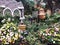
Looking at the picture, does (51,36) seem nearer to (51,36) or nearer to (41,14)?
(51,36)

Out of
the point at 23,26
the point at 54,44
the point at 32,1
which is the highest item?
the point at 32,1

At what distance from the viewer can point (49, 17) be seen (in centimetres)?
334

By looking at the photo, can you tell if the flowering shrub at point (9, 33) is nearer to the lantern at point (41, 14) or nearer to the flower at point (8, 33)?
the flower at point (8, 33)

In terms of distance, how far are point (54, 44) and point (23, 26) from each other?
0.52 m

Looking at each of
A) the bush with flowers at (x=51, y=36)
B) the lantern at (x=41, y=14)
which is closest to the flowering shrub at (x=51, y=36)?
the bush with flowers at (x=51, y=36)

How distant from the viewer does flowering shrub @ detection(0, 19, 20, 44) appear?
279cm

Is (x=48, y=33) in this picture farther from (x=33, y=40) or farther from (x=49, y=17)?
(x=49, y=17)

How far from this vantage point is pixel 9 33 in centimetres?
287

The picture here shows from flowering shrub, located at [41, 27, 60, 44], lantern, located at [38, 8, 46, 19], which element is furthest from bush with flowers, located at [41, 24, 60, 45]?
lantern, located at [38, 8, 46, 19]

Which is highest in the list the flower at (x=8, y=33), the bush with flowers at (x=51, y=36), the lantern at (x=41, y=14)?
the lantern at (x=41, y=14)

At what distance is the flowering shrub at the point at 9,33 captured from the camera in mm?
2791

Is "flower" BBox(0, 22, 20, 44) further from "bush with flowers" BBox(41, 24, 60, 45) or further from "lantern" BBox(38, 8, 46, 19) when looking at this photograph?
"lantern" BBox(38, 8, 46, 19)

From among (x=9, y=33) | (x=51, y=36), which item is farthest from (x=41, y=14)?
(x=9, y=33)

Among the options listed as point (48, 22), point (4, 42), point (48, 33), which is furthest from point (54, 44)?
point (4, 42)
